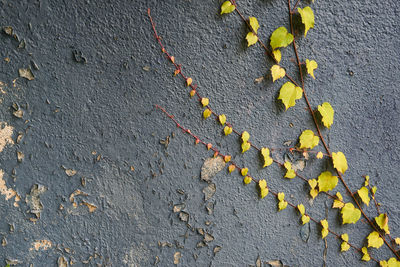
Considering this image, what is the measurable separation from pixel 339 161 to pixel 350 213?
24 centimetres

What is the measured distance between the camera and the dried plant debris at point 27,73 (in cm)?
117

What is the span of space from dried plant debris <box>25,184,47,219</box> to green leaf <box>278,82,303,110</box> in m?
0.99

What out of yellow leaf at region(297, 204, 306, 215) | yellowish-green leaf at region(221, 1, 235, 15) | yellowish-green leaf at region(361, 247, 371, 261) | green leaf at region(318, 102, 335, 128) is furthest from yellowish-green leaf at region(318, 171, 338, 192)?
yellowish-green leaf at region(221, 1, 235, 15)

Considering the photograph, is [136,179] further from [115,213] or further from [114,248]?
[114,248]

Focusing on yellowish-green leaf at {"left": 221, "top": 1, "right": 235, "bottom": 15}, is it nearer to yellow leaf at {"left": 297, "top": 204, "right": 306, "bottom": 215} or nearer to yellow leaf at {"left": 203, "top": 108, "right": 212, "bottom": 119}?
yellow leaf at {"left": 203, "top": 108, "right": 212, "bottom": 119}

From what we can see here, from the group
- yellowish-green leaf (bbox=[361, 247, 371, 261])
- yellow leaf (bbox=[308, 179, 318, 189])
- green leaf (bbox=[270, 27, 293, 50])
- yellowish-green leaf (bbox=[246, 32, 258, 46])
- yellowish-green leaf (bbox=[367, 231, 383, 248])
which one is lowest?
yellowish-green leaf (bbox=[361, 247, 371, 261])

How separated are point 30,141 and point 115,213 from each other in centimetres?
41

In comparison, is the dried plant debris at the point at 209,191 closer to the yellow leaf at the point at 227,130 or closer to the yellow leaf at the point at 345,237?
the yellow leaf at the point at 227,130

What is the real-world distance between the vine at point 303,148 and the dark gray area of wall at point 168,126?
26mm

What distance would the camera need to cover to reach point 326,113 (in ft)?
4.61

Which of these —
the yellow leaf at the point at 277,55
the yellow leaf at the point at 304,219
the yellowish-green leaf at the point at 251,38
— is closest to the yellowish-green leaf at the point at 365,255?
the yellow leaf at the point at 304,219

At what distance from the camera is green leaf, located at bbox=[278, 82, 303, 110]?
1366 mm

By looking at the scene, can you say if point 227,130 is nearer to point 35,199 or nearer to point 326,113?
point 326,113

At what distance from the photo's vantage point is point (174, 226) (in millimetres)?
1327
